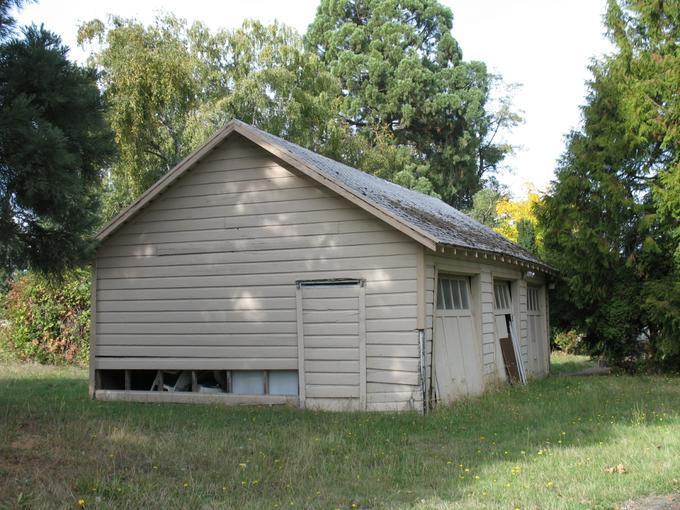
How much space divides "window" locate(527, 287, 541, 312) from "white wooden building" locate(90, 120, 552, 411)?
416 centimetres

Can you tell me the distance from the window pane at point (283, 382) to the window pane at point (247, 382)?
0.20m

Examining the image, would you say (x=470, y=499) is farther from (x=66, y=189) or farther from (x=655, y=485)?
(x=66, y=189)

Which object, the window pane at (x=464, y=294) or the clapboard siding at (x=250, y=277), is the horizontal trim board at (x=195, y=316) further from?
the window pane at (x=464, y=294)

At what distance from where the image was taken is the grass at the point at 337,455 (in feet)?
22.0

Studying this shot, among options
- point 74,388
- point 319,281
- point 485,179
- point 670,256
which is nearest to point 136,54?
point 74,388

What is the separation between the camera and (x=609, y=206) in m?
18.4

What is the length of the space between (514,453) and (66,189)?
6.23 metres

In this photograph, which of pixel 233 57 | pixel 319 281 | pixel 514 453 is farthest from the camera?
pixel 233 57

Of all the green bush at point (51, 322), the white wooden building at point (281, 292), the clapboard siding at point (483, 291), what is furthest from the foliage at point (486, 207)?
the white wooden building at point (281, 292)

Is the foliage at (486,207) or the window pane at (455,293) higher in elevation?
the foliage at (486,207)

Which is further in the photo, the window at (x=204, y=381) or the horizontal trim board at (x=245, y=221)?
the window at (x=204, y=381)

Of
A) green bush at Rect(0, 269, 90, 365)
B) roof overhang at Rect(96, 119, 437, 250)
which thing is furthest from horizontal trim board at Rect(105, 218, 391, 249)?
green bush at Rect(0, 269, 90, 365)

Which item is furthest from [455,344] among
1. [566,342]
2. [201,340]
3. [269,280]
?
[566,342]

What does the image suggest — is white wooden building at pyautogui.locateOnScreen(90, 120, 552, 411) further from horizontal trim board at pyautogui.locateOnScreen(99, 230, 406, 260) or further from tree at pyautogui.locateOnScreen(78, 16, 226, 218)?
tree at pyautogui.locateOnScreen(78, 16, 226, 218)
